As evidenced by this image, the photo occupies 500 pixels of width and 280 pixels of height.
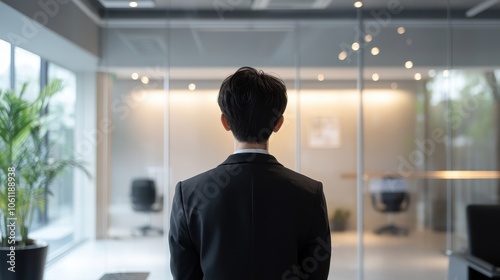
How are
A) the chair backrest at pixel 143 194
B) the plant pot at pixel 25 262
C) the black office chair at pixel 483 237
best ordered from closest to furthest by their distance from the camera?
1. the black office chair at pixel 483 237
2. the plant pot at pixel 25 262
3. the chair backrest at pixel 143 194

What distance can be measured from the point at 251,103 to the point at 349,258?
13.1ft

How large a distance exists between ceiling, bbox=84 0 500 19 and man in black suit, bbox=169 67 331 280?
3.73m

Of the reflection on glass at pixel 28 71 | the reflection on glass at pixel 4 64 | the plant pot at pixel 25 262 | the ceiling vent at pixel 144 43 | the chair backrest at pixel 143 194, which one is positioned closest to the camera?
the plant pot at pixel 25 262

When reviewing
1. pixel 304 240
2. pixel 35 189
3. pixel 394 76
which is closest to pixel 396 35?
pixel 394 76

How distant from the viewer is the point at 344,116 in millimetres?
4949

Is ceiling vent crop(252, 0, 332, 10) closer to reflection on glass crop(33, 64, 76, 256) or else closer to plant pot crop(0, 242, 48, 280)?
reflection on glass crop(33, 64, 76, 256)

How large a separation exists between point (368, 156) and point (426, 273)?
132 centimetres

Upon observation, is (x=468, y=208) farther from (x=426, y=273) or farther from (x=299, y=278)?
(x=299, y=278)

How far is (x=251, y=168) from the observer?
1270 millimetres

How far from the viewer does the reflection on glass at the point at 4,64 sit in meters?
4.64

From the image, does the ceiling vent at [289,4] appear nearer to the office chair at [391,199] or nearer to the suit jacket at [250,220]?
the office chair at [391,199]

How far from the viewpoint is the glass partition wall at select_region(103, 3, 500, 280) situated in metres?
4.88

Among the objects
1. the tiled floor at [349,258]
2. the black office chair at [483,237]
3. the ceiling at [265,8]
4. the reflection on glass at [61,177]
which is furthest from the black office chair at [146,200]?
the black office chair at [483,237]

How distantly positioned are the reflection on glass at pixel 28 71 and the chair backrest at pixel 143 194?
150 cm
